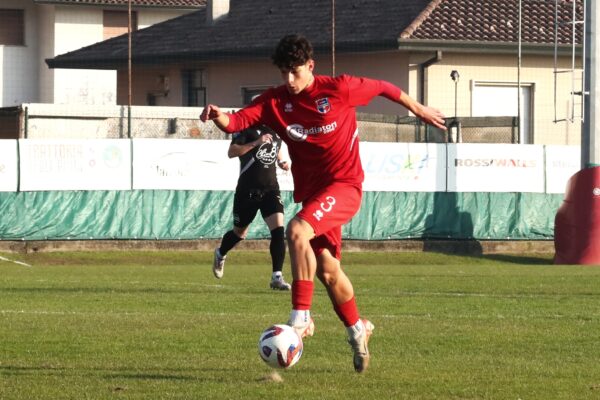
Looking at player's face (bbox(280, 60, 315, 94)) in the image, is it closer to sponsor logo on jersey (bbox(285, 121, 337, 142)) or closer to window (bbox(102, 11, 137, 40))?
sponsor logo on jersey (bbox(285, 121, 337, 142))

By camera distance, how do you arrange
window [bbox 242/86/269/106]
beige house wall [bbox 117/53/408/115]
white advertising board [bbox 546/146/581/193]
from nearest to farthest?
white advertising board [bbox 546/146/581/193] < beige house wall [bbox 117/53/408/115] < window [bbox 242/86/269/106]

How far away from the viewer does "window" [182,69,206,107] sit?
45.7m

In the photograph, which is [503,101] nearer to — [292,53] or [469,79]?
[469,79]

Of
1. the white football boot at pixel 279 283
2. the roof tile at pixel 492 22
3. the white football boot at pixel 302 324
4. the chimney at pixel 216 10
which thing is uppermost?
the chimney at pixel 216 10

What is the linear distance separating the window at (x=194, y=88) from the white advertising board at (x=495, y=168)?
52.0ft

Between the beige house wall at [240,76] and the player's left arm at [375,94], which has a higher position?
the beige house wall at [240,76]

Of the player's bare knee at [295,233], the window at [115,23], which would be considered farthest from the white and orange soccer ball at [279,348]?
the window at [115,23]

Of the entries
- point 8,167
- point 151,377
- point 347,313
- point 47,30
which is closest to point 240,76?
point 47,30

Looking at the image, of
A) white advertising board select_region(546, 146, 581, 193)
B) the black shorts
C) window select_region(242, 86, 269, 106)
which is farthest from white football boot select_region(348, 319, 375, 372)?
window select_region(242, 86, 269, 106)

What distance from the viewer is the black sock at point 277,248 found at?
17.0 meters

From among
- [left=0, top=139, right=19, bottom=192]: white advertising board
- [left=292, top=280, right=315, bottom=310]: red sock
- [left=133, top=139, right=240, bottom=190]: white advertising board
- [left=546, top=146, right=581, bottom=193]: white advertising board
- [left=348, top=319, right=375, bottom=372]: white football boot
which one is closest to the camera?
[left=348, top=319, right=375, bottom=372]: white football boot

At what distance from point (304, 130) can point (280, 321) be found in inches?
143

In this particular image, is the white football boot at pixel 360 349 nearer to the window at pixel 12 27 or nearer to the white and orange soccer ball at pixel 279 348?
the white and orange soccer ball at pixel 279 348

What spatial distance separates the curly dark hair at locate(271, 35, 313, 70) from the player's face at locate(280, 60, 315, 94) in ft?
0.15
